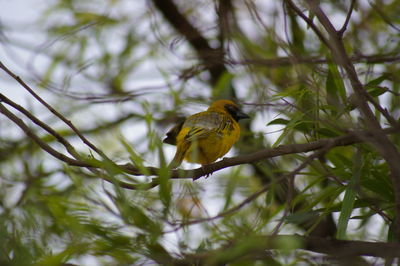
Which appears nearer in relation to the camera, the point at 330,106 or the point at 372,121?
the point at 372,121

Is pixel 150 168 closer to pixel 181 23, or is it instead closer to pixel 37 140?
pixel 37 140

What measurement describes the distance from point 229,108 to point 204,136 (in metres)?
0.98

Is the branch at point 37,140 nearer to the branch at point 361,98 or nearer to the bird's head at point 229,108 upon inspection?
the branch at point 361,98

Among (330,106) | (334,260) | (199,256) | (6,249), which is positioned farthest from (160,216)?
(330,106)

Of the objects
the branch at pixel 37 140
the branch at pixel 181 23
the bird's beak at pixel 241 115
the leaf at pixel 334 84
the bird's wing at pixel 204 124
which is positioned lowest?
the branch at pixel 37 140

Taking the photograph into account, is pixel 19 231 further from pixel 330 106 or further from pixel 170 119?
pixel 170 119

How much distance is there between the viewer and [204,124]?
3746mm

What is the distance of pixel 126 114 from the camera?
4820mm

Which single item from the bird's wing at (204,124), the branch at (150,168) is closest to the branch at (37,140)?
the branch at (150,168)

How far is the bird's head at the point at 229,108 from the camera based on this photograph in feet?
14.9

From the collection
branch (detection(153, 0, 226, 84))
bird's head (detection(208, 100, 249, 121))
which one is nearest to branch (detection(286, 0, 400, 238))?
bird's head (detection(208, 100, 249, 121))

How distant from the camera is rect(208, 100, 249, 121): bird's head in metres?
4.54

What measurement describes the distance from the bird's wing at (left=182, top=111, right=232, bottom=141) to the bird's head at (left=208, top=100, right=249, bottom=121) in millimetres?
393

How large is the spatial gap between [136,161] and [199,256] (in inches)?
20.9
